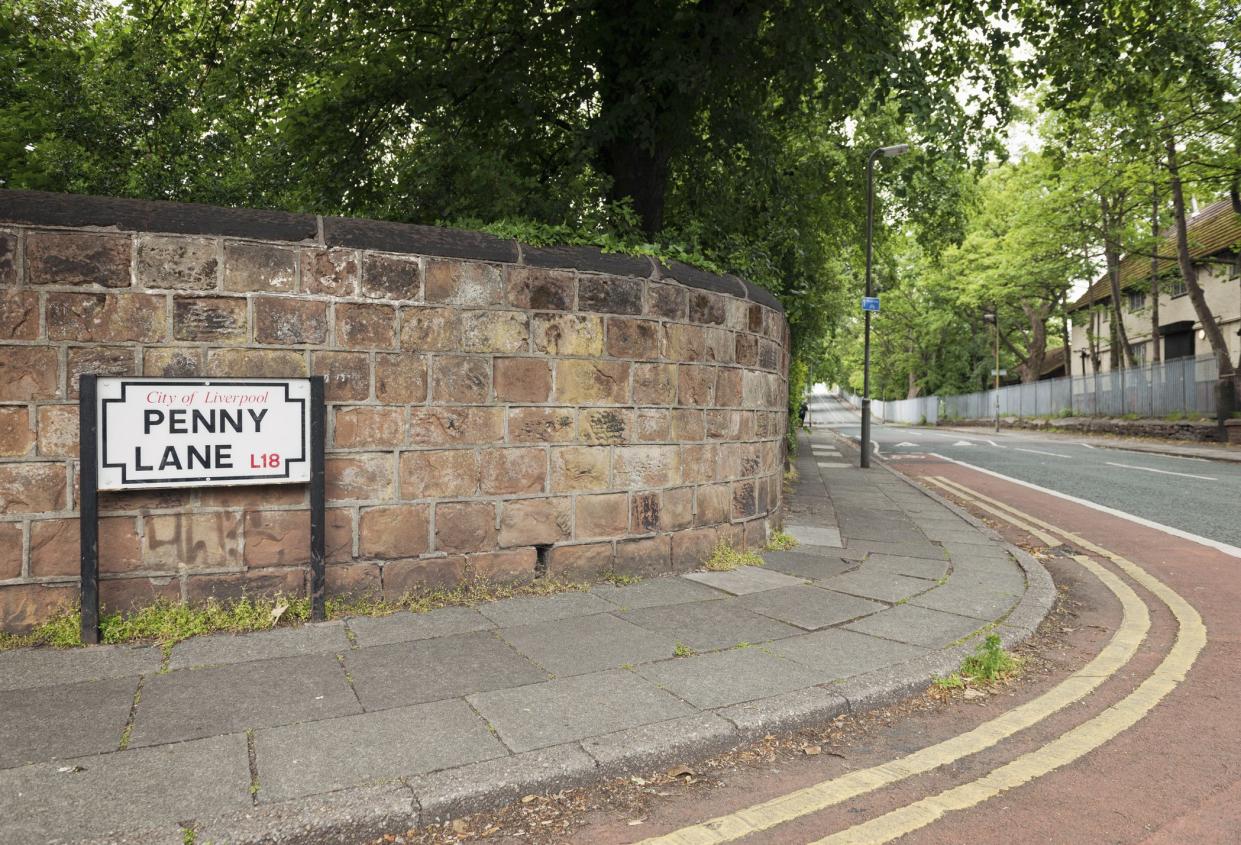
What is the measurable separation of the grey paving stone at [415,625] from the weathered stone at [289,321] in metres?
1.73

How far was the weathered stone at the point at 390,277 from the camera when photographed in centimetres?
453

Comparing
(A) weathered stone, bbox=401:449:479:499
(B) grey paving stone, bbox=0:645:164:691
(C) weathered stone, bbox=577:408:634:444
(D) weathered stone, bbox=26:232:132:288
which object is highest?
(D) weathered stone, bbox=26:232:132:288

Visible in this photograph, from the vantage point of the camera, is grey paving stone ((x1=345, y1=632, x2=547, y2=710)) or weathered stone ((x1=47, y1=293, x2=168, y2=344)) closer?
grey paving stone ((x1=345, y1=632, x2=547, y2=710))

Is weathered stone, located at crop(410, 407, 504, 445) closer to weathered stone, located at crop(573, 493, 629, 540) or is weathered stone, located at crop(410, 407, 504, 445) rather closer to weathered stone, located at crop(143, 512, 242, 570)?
weathered stone, located at crop(573, 493, 629, 540)

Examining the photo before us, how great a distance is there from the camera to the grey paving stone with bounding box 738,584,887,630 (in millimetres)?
4531

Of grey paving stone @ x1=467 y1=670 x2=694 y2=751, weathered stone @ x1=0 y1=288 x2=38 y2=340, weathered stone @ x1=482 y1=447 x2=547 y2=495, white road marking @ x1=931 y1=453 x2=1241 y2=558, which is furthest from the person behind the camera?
white road marking @ x1=931 y1=453 x2=1241 y2=558

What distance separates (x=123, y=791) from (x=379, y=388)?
103 inches

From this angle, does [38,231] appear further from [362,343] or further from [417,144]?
[417,144]

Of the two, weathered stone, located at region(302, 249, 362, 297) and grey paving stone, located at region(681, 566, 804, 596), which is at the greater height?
weathered stone, located at region(302, 249, 362, 297)

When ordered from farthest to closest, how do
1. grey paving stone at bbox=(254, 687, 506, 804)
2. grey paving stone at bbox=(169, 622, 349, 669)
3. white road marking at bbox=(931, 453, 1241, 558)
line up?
white road marking at bbox=(931, 453, 1241, 558)
grey paving stone at bbox=(169, 622, 349, 669)
grey paving stone at bbox=(254, 687, 506, 804)

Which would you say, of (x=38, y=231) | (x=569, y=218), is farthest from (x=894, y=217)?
(x=38, y=231)

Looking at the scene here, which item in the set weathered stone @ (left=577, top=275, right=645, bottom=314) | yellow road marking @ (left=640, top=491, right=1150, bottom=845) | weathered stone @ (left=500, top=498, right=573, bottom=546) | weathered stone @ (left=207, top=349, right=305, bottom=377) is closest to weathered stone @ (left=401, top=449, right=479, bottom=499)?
weathered stone @ (left=500, top=498, right=573, bottom=546)

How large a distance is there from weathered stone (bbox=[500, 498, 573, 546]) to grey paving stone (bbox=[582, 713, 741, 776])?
2.24 metres

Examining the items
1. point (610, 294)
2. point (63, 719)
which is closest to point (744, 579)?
point (610, 294)
